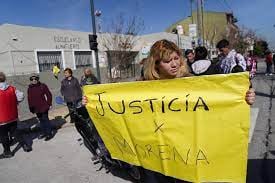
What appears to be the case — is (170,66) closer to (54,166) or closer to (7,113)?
(54,166)

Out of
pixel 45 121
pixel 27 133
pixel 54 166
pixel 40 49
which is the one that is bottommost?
pixel 27 133

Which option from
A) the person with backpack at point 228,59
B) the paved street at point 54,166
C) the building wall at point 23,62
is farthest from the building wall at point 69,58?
the person with backpack at point 228,59

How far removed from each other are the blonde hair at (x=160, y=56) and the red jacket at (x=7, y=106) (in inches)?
181

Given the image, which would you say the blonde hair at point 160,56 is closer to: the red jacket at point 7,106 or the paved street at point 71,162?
the paved street at point 71,162

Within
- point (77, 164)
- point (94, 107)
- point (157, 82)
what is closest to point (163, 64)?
point (157, 82)

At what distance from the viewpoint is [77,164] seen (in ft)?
19.3

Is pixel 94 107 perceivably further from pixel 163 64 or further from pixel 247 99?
pixel 247 99

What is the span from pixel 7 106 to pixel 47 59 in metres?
17.9

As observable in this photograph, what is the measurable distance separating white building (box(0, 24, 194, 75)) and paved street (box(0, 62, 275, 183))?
1282 centimetres

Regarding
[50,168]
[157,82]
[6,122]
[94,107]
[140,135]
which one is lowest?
[50,168]

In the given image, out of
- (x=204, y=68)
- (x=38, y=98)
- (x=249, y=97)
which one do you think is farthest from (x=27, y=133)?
(x=249, y=97)

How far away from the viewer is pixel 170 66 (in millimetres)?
2824

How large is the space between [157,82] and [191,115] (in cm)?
42

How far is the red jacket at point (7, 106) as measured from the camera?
→ 6.59 metres
